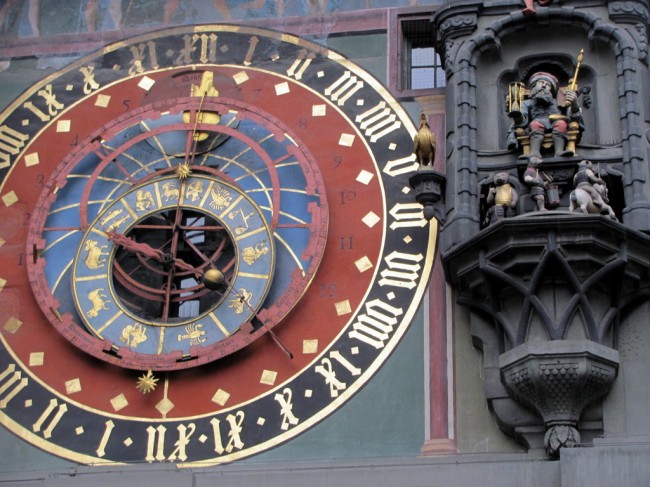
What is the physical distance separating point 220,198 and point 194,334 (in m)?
1.10

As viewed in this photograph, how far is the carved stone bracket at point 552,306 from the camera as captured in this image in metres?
12.3

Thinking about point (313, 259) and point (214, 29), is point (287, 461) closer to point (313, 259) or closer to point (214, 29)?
point (313, 259)

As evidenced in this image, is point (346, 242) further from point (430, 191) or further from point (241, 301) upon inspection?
point (241, 301)

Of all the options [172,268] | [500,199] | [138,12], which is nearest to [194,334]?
[172,268]

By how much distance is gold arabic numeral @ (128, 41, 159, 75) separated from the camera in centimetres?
1469

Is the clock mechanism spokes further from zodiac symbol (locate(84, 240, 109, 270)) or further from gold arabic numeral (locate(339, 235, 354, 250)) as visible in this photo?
gold arabic numeral (locate(339, 235, 354, 250))

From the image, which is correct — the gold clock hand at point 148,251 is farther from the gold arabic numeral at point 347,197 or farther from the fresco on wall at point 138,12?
the fresco on wall at point 138,12

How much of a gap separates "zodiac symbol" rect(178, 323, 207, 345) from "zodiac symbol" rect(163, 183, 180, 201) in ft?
3.47

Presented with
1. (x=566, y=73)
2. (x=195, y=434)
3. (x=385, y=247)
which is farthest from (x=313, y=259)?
(x=566, y=73)

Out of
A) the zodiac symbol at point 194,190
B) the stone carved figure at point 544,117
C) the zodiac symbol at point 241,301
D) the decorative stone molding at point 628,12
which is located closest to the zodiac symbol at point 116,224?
the zodiac symbol at point 194,190

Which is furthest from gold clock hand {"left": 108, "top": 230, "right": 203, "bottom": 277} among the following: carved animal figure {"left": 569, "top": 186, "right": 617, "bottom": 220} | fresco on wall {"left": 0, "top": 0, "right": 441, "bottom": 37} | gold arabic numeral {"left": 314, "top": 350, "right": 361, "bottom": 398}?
carved animal figure {"left": 569, "top": 186, "right": 617, "bottom": 220}

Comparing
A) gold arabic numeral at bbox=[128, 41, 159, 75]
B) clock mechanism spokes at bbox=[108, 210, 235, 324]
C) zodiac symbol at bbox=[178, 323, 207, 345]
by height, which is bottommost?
zodiac symbol at bbox=[178, 323, 207, 345]

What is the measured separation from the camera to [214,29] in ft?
48.4

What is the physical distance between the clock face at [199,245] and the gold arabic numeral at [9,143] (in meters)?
0.02
